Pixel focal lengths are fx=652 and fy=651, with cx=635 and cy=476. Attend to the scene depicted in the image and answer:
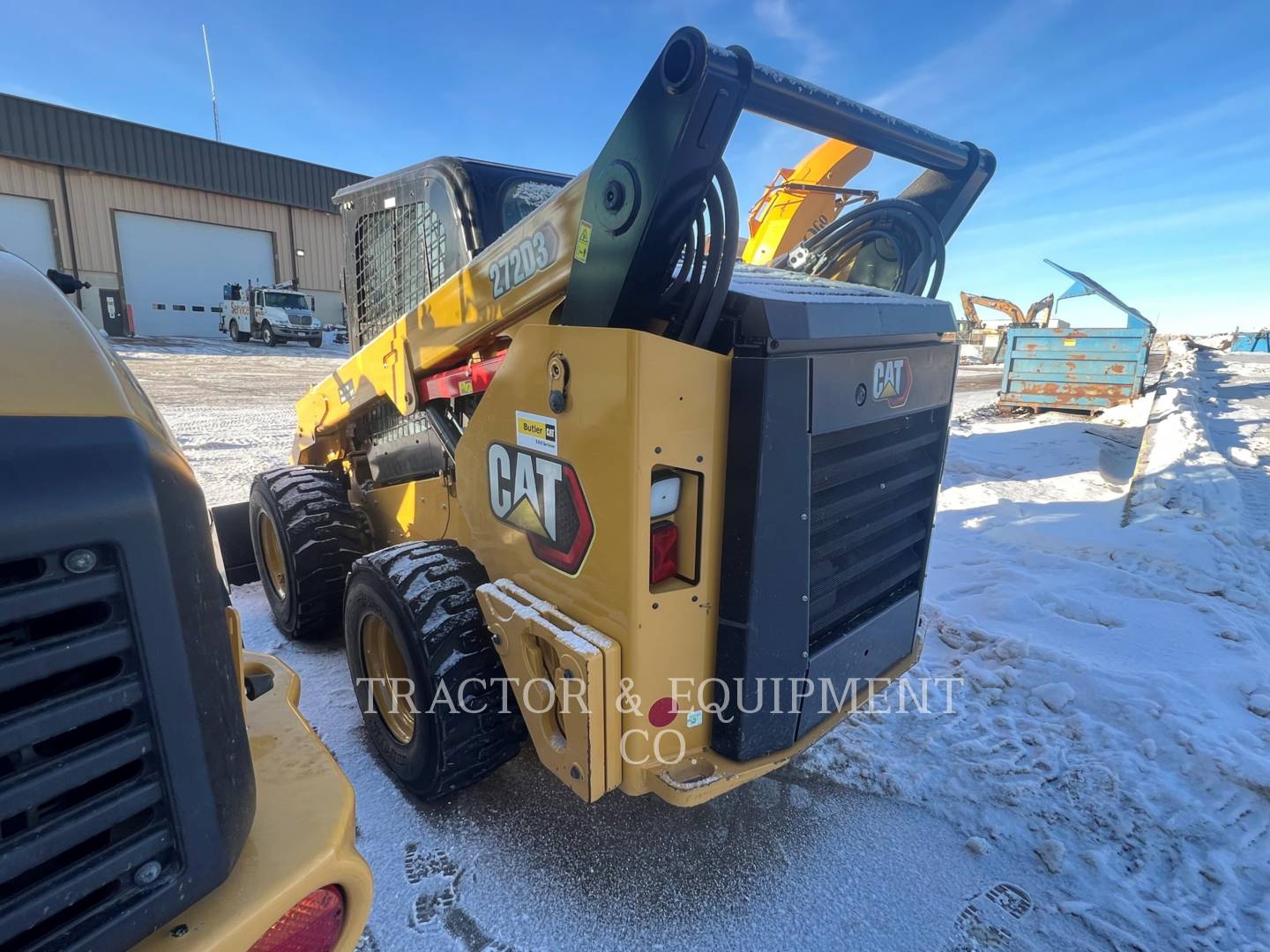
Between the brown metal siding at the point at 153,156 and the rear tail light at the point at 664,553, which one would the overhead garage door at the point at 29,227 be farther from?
the rear tail light at the point at 664,553

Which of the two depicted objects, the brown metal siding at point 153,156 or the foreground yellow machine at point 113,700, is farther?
the brown metal siding at point 153,156

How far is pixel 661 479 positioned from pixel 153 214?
3508cm

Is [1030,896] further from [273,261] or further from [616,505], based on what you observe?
[273,261]

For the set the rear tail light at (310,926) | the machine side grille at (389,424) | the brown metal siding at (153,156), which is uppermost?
the brown metal siding at (153,156)

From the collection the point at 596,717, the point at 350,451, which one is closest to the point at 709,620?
the point at 596,717

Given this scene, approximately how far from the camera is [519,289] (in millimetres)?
2191

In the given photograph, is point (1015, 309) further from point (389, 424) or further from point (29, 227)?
point (29, 227)

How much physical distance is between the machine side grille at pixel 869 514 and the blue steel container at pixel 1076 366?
12.3 meters

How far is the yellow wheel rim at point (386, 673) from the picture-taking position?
254 cm

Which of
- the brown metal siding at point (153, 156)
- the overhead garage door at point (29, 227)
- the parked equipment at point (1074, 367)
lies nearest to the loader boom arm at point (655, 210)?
the parked equipment at point (1074, 367)

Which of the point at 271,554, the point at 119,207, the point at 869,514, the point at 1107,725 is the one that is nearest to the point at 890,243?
the point at 869,514

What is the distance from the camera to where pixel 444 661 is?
7.09 feet

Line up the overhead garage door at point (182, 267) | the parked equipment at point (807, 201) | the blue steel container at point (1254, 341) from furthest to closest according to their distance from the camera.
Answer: the blue steel container at point (1254, 341) < the overhead garage door at point (182, 267) < the parked equipment at point (807, 201)

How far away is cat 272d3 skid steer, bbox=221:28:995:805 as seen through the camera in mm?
1745
